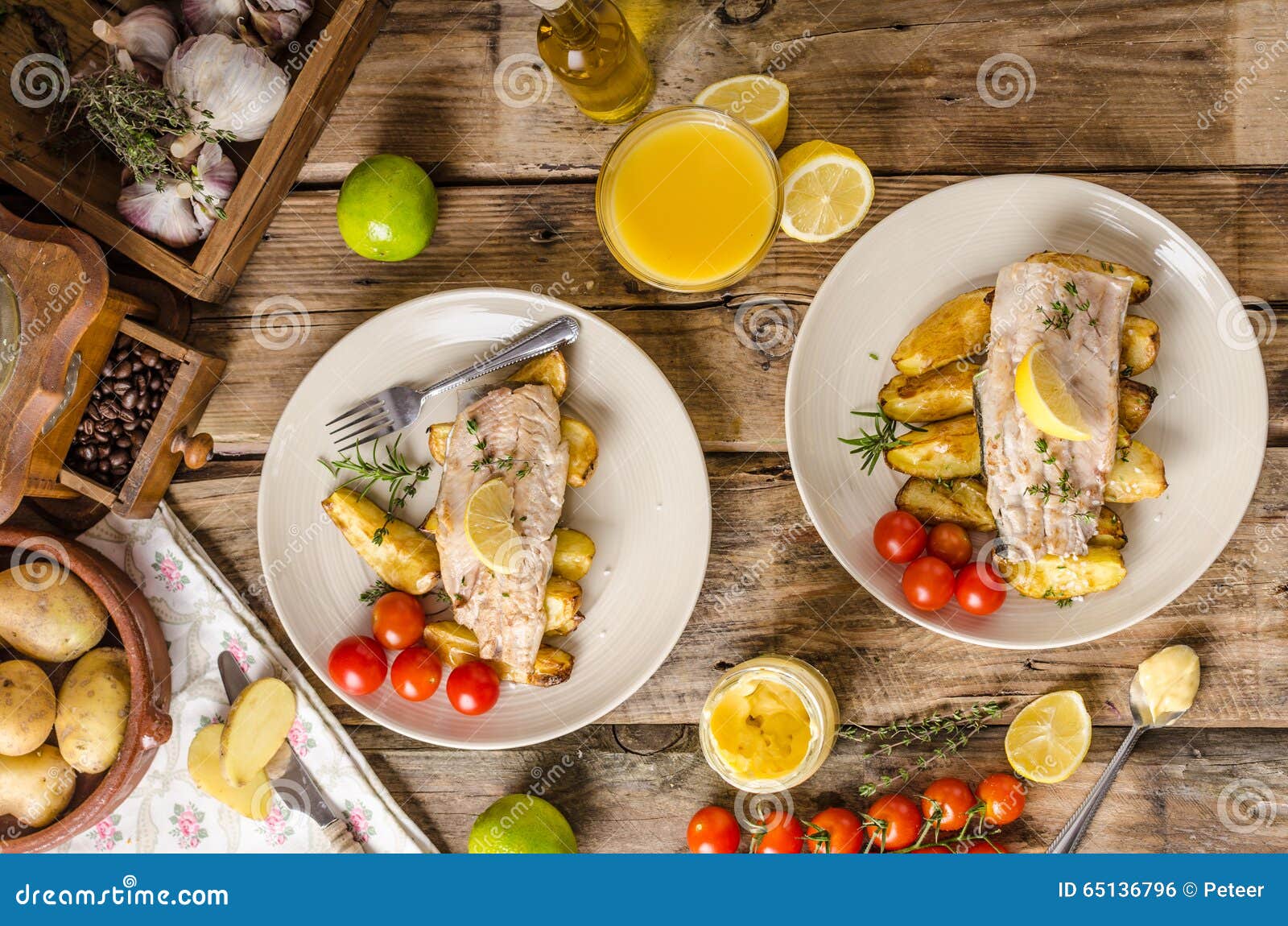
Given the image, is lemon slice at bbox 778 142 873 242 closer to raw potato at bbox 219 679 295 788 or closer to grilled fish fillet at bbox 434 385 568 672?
grilled fish fillet at bbox 434 385 568 672

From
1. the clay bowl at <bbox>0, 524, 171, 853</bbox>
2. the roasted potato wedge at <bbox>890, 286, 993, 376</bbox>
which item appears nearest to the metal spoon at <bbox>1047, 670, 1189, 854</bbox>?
the roasted potato wedge at <bbox>890, 286, 993, 376</bbox>

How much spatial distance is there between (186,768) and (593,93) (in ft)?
8.15

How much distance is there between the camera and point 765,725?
8.54 ft

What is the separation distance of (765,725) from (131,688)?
6.29ft

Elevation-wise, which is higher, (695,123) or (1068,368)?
(695,123)

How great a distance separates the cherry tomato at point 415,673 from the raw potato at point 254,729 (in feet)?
1.42

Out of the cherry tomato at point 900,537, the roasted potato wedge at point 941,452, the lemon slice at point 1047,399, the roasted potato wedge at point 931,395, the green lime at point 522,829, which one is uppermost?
the lemon slice at point 1047,399

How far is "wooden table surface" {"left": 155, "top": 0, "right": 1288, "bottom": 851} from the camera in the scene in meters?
2.67

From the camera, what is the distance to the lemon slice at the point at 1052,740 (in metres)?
2.65

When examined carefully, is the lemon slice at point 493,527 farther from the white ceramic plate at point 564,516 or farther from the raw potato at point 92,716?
the raw potato at point 92,716

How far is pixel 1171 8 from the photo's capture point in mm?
2658

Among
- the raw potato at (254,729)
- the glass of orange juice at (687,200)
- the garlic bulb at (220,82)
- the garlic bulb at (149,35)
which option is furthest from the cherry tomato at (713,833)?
the garlic bulb at (149,35)
